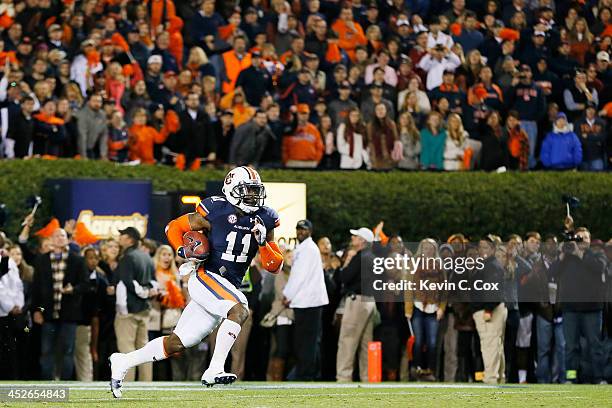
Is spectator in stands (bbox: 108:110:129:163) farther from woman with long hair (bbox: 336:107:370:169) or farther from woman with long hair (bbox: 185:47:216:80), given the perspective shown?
woman with long hair (bbox: 336:107:370:169)

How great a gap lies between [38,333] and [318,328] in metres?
3.06

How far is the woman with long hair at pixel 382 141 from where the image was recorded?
18797mm

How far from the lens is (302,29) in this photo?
68.9 feet

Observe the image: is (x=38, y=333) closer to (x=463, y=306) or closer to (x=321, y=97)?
(x=463, y=306)

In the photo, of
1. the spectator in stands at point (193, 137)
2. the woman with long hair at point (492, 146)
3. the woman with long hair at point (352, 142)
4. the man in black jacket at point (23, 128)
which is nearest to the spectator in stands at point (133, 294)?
the man in black jacket at point (23, 128)

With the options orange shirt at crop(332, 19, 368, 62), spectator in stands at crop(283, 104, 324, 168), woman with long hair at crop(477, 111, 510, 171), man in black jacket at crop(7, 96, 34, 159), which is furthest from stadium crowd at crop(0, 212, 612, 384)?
orange shirt at crop(332, 19, 368, 62)

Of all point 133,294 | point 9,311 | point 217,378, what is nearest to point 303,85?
point 133,294

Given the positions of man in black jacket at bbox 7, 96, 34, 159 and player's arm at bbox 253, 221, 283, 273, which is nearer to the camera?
player's arm at bbox 253, 221, 283, 273

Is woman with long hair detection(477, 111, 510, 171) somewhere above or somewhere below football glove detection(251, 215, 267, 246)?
above

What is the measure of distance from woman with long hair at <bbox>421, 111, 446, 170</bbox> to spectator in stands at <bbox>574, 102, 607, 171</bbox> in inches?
87.8

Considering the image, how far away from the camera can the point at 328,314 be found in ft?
52.5

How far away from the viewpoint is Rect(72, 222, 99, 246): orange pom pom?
16109mm

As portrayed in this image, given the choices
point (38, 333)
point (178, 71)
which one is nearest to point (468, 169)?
point (178, 71)

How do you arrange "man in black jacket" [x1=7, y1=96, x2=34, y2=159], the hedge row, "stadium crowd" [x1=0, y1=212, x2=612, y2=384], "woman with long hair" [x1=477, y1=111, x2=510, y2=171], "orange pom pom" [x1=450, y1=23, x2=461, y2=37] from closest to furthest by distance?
"stadium crowd" [x1=0, y1=212, x2=612, y2=384] < "man in black jacket" [x1=7, y1=96, x2=34, y2=159] < the hedge row < "woman with long hair" [x1=477, y1=111, x2=510, y2=171] < "orange pom pom" [x1=450, y1=23, x2=461, y2=37]
